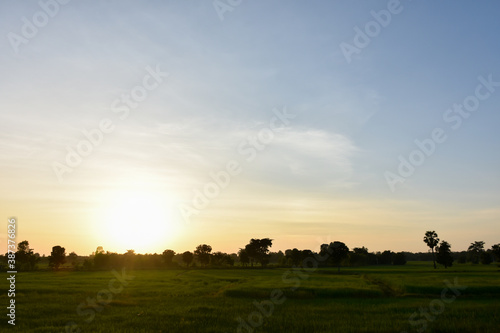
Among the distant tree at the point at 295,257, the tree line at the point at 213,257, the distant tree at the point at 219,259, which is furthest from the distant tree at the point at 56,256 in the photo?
the distant tree at the point at 295,257

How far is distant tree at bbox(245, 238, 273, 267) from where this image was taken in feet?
589

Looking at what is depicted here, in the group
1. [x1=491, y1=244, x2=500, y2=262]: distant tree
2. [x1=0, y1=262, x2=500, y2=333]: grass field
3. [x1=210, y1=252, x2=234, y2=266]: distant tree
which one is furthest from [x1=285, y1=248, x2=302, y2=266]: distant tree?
[x1=0, y1=262, x2=500, y2=333]: grass field

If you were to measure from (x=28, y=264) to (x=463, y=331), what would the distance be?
5919 inches

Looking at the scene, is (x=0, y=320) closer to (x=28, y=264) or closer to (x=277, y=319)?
(x=277, y=319)

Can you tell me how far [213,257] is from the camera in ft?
585

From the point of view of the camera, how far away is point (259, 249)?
593 ft

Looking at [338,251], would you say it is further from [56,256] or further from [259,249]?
[56,256]

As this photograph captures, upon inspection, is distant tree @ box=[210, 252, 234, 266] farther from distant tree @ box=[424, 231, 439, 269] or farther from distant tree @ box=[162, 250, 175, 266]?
distant tree @ box=[424, 231, 439, 269]

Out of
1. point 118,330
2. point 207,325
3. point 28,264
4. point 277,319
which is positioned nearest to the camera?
point 118,330

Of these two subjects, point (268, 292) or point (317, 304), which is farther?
point (268, 292)

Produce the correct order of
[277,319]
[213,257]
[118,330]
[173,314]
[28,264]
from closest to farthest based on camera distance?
[118,330] < [277,319] < [173,314] < [28,264] < [213,257]

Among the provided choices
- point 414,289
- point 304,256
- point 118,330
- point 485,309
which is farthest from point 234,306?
point 304,256

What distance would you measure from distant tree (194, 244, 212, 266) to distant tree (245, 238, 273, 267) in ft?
58.2

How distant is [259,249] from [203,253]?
83.7 ft
